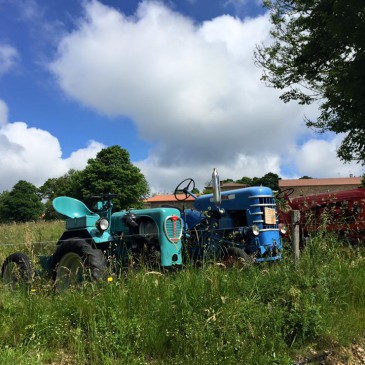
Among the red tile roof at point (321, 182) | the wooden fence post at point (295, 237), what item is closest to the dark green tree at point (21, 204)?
the red tile roof at point (321, 182)

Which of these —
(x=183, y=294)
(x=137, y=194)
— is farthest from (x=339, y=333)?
(x=137, y=194)

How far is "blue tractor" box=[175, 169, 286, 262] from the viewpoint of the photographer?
6.62 m

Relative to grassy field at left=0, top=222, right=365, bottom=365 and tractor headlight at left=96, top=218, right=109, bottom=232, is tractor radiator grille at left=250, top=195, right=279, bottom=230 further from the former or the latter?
tractor headlight at left=96, top=218, right=109, bottom=232

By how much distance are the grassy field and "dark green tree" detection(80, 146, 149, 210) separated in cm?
3662

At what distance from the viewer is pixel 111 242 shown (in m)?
6.47

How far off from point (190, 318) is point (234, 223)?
3.87 m

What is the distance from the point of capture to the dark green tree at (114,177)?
41.9m

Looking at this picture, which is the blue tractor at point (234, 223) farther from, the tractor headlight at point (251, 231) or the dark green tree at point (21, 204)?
the dark green tree at point (21, 204)

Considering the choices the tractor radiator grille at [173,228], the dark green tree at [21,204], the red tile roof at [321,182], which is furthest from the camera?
the red tile roof at [321,182]

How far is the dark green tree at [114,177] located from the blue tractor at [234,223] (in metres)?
→ 33.6

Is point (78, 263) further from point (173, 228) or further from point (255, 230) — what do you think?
point (255, 230)

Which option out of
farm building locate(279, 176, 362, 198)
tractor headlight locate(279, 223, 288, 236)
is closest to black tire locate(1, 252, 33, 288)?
tractor headlight locate(279, 223, 288, 236)

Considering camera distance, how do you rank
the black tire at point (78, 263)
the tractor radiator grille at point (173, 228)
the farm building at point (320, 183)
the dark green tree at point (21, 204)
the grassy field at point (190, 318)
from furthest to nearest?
the farm building at point (320, 183), the dark green tree at point (21, 204), the tractor radiator grille at point (173, 228), the black tire at point (78, 263), the grassy field at point (190, 318)

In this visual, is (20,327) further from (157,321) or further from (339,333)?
(339,333)
